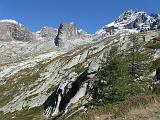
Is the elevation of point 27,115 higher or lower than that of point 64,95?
lower

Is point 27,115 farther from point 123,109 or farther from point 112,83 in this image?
point 123,109

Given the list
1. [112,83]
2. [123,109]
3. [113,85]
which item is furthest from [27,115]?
[123,109]

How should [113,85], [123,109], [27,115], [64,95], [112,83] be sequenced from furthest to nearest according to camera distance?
[27,115]
[64,95]
[112,83]
[113,85]
[123,109]

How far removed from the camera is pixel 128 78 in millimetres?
34594

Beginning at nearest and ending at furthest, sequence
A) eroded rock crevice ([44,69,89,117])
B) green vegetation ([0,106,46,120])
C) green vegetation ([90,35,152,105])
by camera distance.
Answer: green vegetation ([90,35,152,105]) → eroded rock crevice ([44,69,89,117]) → green vegetation ([0,106,46,120])

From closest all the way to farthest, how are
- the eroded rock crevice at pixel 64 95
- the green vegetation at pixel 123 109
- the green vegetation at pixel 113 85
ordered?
the green vegetation at pixel 123 109 < the green vegetation at pixel 113 85 < the eroded rock crevice at pixel 64 95

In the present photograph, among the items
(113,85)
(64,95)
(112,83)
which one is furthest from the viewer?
(64,95)

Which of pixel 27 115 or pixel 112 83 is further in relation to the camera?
pixel 27 115

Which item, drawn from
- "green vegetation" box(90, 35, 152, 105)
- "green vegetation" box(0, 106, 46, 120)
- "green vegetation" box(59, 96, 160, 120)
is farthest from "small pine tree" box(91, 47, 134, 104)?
"green vegetation" box(0, 106, 46, 120)

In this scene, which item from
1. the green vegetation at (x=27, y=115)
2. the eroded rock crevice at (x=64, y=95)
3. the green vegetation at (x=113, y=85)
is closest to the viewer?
the green vegetation at (x=113, y=85)

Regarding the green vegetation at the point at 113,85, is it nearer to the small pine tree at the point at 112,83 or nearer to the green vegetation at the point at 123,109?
Answer: the small pine tree at the point at 112,83

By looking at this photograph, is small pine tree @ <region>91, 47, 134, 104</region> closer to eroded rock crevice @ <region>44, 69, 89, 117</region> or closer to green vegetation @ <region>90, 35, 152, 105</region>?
green vegetation @ <region>90, 35, 152, 105</region>

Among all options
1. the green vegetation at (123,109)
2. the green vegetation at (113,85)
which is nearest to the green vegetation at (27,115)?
the green vegetation at (113,85)

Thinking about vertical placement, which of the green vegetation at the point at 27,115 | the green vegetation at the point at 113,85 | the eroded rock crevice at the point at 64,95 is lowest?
the green vegetation at the point at 27,115
